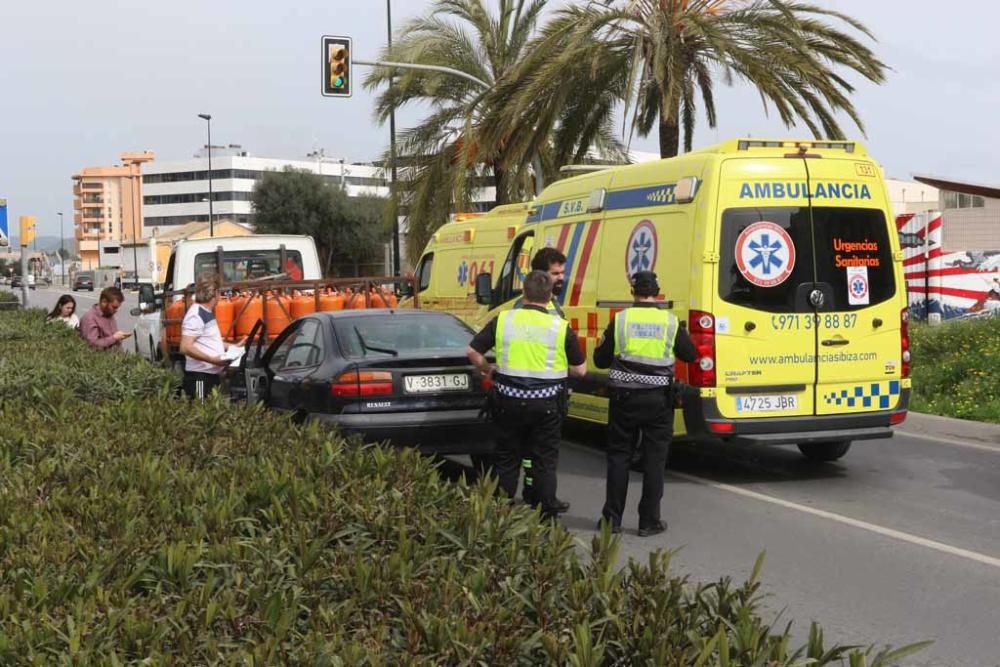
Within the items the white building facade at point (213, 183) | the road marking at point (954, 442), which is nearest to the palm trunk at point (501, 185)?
the road marking at point (954, 442)

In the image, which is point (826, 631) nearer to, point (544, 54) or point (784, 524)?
point (784, 524)

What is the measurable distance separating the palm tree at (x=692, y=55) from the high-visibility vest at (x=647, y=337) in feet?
31.3

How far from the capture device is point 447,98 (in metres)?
25.9

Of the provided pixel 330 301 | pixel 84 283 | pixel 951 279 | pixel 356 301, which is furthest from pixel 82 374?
pixel 84 283

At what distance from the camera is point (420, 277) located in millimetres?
18047

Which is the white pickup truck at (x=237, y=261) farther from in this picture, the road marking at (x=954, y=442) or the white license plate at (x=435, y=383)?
the road marking at (x=954, y=442)

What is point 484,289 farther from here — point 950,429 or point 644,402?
point 644,402

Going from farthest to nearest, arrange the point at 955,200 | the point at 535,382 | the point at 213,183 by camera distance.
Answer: the point at 213,183 < the point at 955,200 < the point at 535,382

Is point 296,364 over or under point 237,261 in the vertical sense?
under

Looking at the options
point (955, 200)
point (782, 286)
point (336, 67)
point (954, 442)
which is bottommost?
point (954, 442)

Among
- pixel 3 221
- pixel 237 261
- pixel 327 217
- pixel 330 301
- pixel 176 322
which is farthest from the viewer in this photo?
pixel 327 217

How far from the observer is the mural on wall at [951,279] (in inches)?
717

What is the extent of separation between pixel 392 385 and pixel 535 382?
2.09 metres

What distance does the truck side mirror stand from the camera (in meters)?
12.3
